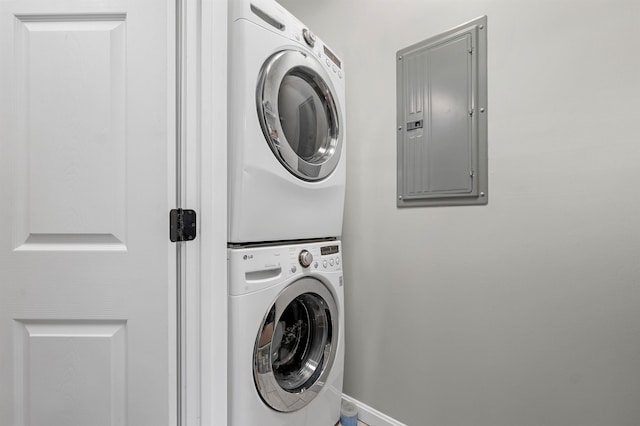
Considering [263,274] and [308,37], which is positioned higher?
[308,37]

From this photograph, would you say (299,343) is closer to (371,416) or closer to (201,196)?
(371,416)

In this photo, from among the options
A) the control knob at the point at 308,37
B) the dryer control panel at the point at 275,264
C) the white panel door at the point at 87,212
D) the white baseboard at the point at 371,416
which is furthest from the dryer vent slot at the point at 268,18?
the white baseboard at the point at 371,416

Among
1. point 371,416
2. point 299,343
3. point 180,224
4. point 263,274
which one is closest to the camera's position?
A: point 180,224

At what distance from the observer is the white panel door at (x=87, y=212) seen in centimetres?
92

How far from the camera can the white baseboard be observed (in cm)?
154

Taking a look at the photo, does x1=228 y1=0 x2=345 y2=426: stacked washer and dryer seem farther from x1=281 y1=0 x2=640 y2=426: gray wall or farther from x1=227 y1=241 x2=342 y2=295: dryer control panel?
x1=281 y1=0 x2=640 y2=426: gray wall

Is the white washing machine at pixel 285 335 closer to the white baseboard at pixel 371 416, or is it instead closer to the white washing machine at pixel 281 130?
the white washing machine at pixel 281 130

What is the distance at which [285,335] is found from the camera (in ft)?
4.29

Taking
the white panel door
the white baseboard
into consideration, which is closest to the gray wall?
the white baseboard

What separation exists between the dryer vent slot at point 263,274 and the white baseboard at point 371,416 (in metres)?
1.00

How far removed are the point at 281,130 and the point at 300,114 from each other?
0.19m

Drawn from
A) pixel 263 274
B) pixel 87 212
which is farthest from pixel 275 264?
pixel 87 212

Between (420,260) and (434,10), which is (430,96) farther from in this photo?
(420,260)

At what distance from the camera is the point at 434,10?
54.9 inches
